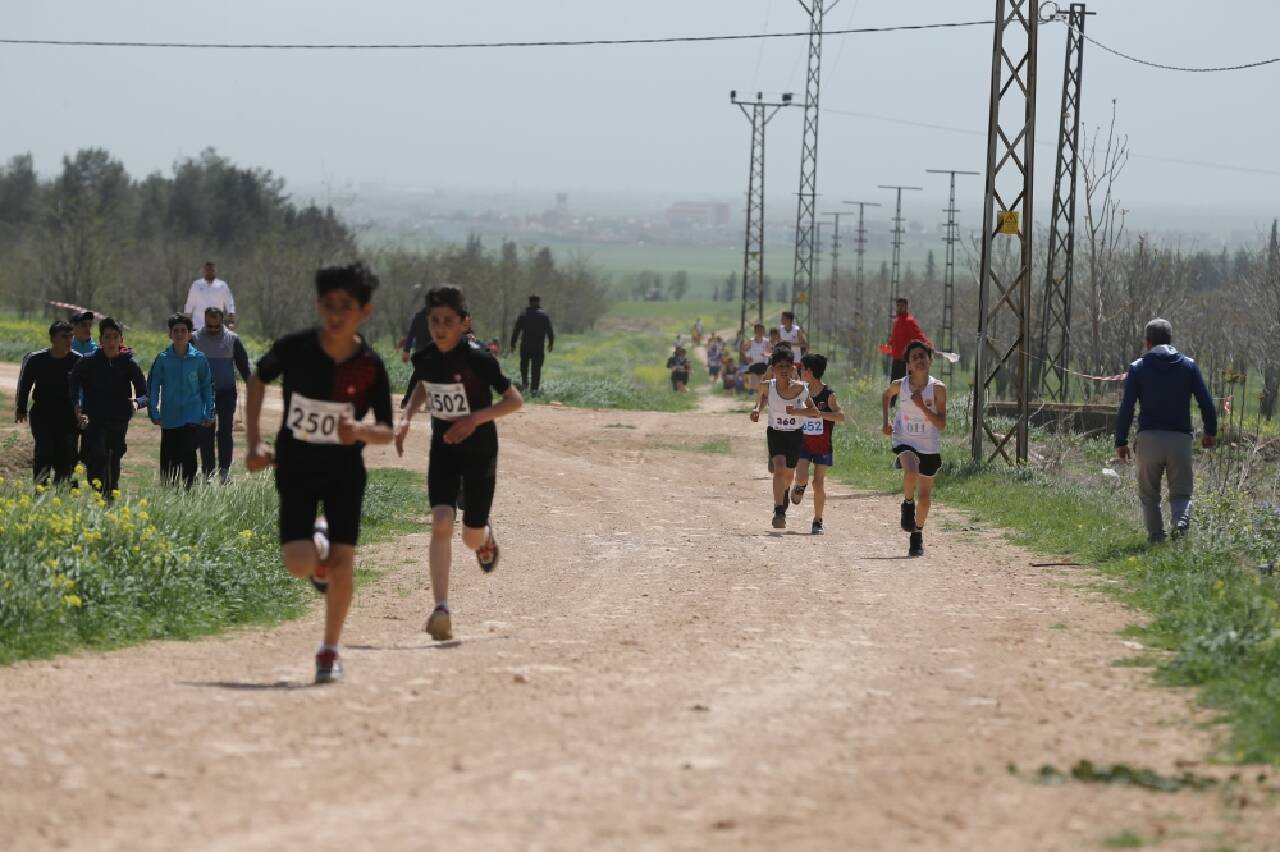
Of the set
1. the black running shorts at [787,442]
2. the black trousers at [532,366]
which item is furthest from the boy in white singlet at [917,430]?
the black trousers at [532,366]

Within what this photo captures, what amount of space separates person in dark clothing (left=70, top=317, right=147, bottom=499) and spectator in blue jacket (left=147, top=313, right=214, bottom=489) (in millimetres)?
205

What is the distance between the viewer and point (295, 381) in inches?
324

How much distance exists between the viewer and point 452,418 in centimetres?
973

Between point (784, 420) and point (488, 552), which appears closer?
point (488, 552)

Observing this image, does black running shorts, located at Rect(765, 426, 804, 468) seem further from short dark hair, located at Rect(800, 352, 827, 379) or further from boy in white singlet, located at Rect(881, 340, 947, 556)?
boy in white singlet, located at Rect(881, 340, 947, 556)

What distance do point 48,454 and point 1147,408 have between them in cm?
981

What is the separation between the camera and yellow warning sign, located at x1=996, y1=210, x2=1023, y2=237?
20547 mm

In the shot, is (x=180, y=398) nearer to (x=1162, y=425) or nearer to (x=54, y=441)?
(x=54, y=441)

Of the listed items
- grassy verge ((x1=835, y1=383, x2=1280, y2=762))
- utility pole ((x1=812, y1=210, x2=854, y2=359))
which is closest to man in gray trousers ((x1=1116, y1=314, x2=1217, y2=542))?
grassy verge ((x1=835, y1=383, x2=1280, y2=762))

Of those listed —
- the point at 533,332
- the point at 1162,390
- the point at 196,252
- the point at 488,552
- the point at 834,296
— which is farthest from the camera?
the point at 834,296

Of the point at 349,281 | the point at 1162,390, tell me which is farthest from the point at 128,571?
the point at 1162,390

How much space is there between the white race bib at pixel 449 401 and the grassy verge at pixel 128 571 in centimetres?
214

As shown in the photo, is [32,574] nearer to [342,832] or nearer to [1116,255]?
[342,832]

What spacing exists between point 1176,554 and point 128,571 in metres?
7.68
